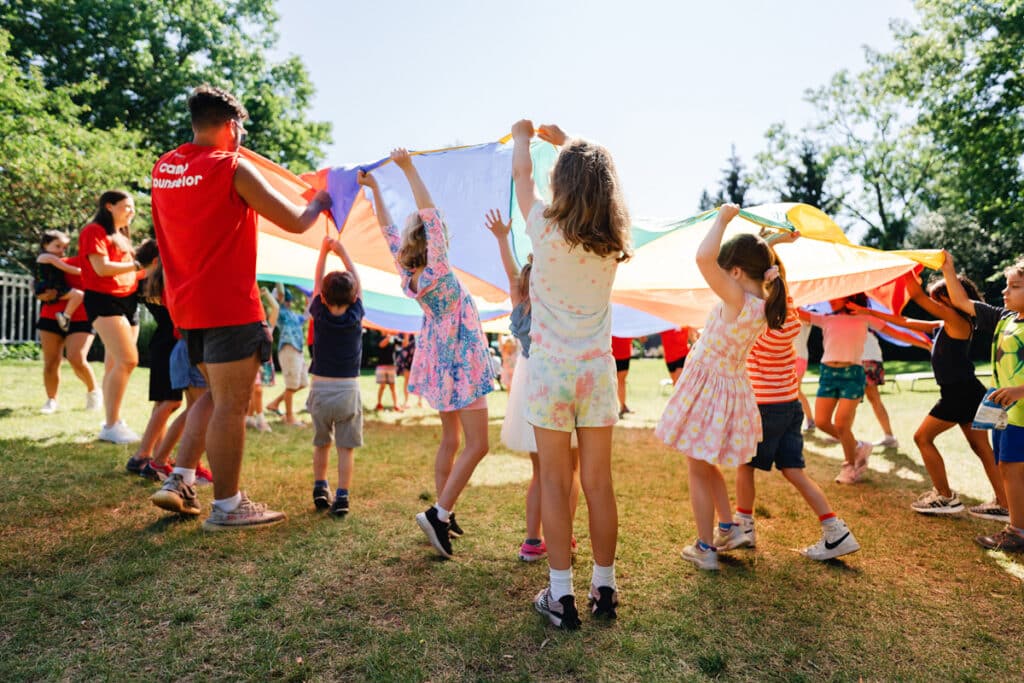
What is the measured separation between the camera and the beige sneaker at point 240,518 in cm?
299

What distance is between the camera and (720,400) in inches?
109

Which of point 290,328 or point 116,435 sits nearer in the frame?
point 116,435

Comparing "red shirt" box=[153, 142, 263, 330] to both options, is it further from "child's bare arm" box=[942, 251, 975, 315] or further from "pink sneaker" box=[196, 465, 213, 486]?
"child's bare arm" box=[942, 251, 975, 315]

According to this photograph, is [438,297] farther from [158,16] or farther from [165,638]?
[158,16]

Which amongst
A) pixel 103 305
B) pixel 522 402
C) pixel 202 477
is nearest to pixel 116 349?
pixel 103 305

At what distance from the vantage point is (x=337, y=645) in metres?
2.05

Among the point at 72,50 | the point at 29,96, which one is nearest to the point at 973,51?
the point at 29,96

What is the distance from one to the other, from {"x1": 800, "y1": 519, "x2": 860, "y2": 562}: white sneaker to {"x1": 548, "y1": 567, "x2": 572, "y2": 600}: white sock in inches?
57.7

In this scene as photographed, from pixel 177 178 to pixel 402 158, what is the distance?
104cm

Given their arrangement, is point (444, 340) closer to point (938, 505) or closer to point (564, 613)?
point (564, 613)

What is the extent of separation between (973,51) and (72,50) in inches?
986

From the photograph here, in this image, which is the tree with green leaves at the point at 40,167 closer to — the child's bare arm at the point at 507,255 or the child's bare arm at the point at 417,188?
the child's bare arm at the point at 417,188

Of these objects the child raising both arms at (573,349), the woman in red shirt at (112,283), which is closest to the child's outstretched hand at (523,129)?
the child raising both arms at (573,349)

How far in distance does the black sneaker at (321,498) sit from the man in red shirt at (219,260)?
1.54 ft
